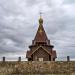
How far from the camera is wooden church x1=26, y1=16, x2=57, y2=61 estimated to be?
46344 mm

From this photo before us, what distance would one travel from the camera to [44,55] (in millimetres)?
46406

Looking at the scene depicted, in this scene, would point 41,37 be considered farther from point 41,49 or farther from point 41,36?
point 41,49

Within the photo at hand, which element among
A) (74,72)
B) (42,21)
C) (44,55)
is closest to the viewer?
(74,72)

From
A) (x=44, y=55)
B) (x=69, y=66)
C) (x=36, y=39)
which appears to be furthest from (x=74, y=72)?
(x=36, y=39)

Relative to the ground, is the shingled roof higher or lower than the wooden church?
higher

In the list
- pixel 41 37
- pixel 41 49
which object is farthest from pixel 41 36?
pixel 41 49

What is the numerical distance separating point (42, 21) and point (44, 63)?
2147 centimetres

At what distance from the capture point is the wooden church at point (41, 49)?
152 ft

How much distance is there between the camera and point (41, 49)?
46625mm

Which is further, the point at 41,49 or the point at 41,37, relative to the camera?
the point at 41,37

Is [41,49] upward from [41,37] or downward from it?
downward

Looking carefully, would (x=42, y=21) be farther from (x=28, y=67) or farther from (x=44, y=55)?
(x=28, y=67)

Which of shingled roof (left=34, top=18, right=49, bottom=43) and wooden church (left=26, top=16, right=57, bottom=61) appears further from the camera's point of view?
shingled roof (left=34, top=18, right=49, bottom=43)

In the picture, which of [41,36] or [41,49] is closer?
[41,49]
